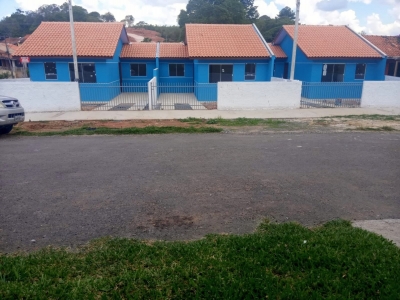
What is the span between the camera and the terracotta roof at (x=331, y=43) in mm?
20984

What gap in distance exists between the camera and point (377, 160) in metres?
7.73

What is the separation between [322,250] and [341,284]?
0.54 m

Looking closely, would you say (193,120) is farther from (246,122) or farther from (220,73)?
(220,73)

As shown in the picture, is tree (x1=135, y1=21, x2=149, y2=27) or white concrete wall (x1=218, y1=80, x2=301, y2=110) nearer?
white concrete wall (x1=218, y1=80, x2=301, y2=110)

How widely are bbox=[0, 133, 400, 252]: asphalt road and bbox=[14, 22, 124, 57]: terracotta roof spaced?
11.8 meters

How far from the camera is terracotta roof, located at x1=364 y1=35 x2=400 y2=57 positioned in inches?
1062

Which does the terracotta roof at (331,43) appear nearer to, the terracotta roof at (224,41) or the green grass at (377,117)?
the terracotta roof at (224,41)

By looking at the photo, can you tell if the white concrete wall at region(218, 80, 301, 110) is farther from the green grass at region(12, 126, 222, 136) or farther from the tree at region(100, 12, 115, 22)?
the tree at region(100, 12, 115, 22)

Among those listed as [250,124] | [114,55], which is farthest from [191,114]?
[114,55]

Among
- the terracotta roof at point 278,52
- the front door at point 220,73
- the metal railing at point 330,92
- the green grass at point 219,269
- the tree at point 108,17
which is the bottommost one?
the green grass at point 219,269

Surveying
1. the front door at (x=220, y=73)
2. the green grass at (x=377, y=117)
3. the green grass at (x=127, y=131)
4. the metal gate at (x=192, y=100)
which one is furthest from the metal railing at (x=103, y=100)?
the green grass at (x=377, y=117)

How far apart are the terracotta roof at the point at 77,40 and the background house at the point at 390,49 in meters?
20.8

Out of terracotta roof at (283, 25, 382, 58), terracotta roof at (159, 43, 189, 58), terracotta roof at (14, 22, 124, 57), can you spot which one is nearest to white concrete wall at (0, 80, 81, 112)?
terracotta roof at (14, 22, 124, 57)

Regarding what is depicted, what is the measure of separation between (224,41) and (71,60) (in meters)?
9.60
